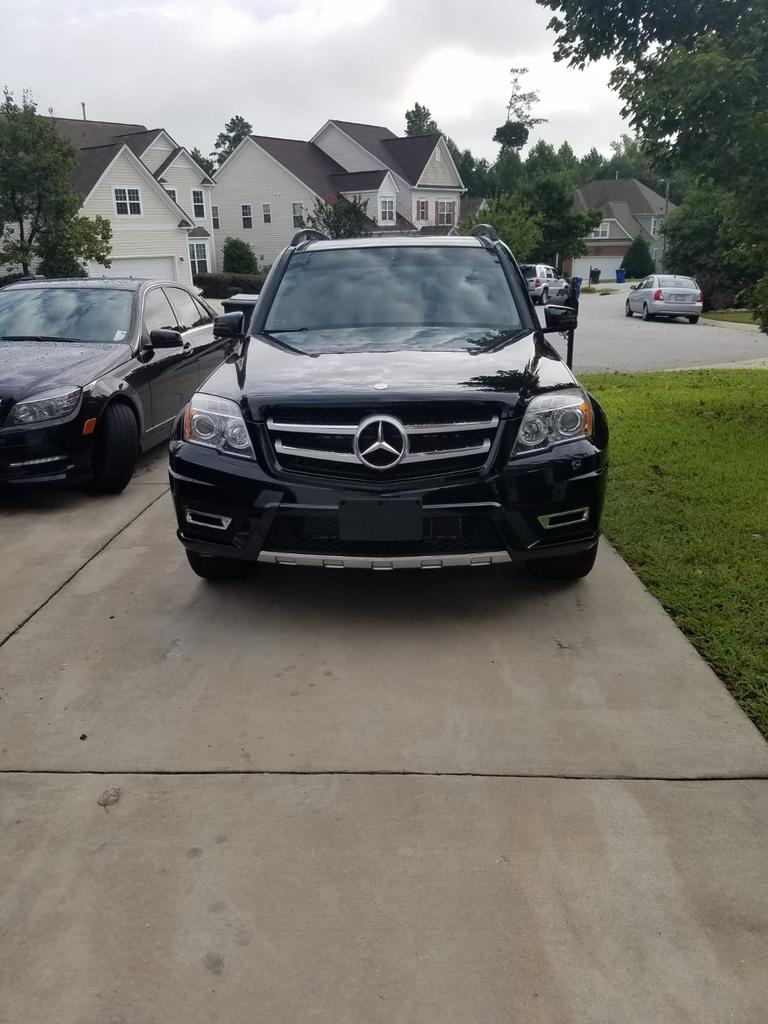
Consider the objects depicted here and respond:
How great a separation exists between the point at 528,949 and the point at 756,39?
755 cm

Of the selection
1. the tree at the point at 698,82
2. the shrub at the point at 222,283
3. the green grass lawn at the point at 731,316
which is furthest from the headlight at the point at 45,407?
the shrub at the point at 222,283

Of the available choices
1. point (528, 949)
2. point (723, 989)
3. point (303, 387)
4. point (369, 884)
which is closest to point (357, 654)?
point (303, 387)

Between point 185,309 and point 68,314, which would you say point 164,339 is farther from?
point 185,309

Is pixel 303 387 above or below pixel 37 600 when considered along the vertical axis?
above

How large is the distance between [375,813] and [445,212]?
58.5 m

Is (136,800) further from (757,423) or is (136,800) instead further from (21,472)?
(757,423)

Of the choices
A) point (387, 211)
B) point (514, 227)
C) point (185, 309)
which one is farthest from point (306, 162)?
point (185, 309)

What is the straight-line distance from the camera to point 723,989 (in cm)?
228

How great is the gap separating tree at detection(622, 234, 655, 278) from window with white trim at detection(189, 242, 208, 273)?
35.2m

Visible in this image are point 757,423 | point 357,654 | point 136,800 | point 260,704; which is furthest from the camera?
point 757,423

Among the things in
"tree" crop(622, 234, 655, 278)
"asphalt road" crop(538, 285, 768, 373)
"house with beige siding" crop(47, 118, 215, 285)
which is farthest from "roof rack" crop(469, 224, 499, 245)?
"tree" crop(622, 234, 655, 278)

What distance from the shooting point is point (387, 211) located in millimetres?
51875

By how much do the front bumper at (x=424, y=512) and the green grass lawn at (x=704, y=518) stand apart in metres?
0.86

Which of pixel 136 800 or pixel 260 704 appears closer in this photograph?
pixel 136 800
